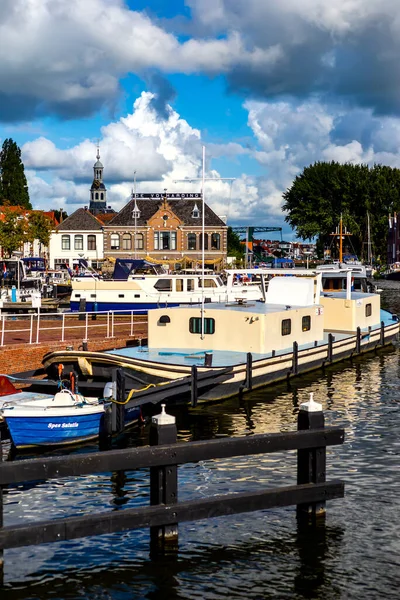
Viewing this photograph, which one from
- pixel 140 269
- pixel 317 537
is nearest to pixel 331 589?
pixel 317 537

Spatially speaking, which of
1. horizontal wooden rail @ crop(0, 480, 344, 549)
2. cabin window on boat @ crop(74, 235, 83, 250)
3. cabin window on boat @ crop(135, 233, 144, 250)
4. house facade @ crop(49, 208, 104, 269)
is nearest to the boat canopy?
cabin window on boat @ crop(135, 233, 144, 250)

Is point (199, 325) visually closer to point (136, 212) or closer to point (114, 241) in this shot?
point (136, 212)

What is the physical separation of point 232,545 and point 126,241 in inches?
4096

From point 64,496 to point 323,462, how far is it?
610cm

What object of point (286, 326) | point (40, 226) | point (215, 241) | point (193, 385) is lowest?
point (193, 385)

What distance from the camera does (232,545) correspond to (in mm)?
13617

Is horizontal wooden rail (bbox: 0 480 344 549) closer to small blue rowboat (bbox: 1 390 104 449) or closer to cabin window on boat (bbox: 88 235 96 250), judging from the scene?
small blue rowboat (bbox: 1 390 104 449)

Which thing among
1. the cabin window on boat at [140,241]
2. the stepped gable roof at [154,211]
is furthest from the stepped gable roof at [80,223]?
the cabin window on boat at [140,241]

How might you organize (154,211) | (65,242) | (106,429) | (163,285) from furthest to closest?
(65,242) < (154,211) < (163,285) < (106,429)

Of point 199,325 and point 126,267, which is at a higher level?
point 126,267

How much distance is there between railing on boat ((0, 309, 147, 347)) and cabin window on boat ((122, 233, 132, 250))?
65.4 metres

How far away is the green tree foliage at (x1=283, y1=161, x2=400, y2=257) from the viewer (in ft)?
442

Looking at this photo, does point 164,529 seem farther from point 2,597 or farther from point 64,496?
point 64,496

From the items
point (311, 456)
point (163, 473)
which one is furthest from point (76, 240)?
point (163, 473)
